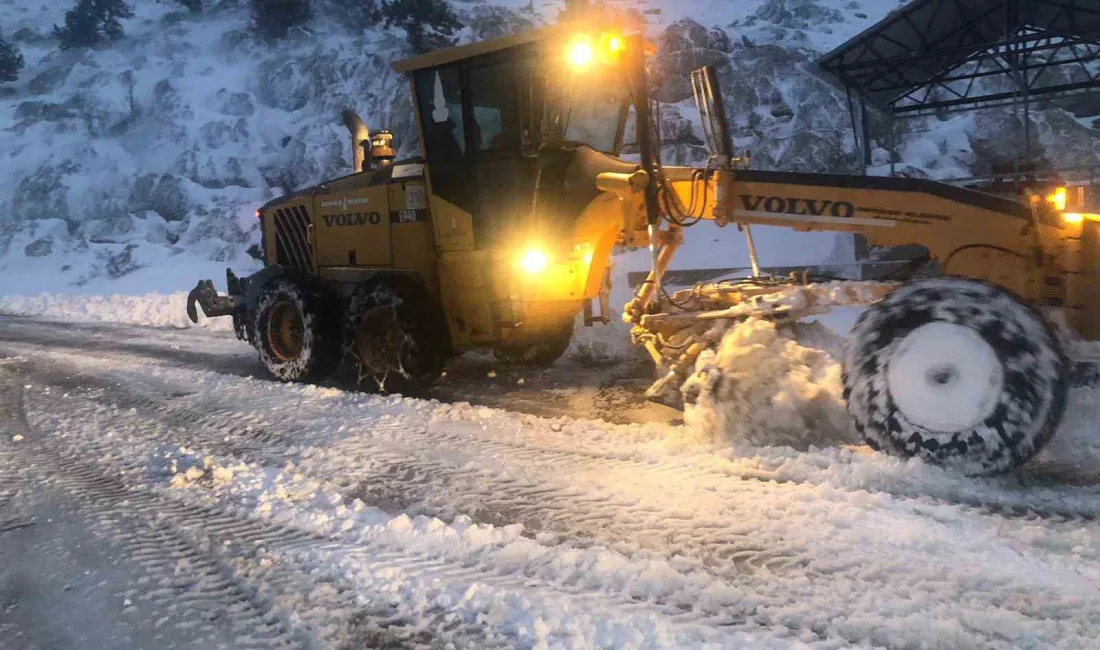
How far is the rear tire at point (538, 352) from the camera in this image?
25.0 ft

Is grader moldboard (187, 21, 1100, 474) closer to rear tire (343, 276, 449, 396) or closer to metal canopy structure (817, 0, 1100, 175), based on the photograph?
rear tire (343, 276, 449, 396)

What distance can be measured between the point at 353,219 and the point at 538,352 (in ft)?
7.56

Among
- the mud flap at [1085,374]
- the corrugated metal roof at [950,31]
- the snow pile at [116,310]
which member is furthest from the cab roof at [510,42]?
the corrugated metal roof at [950,31]

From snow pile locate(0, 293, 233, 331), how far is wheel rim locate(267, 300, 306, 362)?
4465 mm

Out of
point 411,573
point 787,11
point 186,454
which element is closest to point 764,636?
point 411,573

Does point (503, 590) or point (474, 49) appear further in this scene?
point (474, 49)

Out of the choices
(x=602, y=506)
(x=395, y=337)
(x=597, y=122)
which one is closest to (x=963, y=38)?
(x=597, y=122)

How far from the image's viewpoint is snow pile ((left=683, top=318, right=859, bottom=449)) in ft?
13.8

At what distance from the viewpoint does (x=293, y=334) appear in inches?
307

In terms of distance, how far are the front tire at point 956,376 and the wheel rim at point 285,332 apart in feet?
18.5

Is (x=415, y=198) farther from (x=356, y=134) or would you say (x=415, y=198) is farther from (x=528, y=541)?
(x=528, y=541)

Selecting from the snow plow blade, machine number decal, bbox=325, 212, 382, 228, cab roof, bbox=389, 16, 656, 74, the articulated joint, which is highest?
cab roof, bbox=389, 16, 656, 74

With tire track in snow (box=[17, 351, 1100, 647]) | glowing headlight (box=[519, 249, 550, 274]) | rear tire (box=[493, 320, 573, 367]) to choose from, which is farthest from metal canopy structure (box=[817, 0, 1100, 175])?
tire track in snow (box=[17, 351, 1100, 647])

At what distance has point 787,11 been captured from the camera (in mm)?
42594
